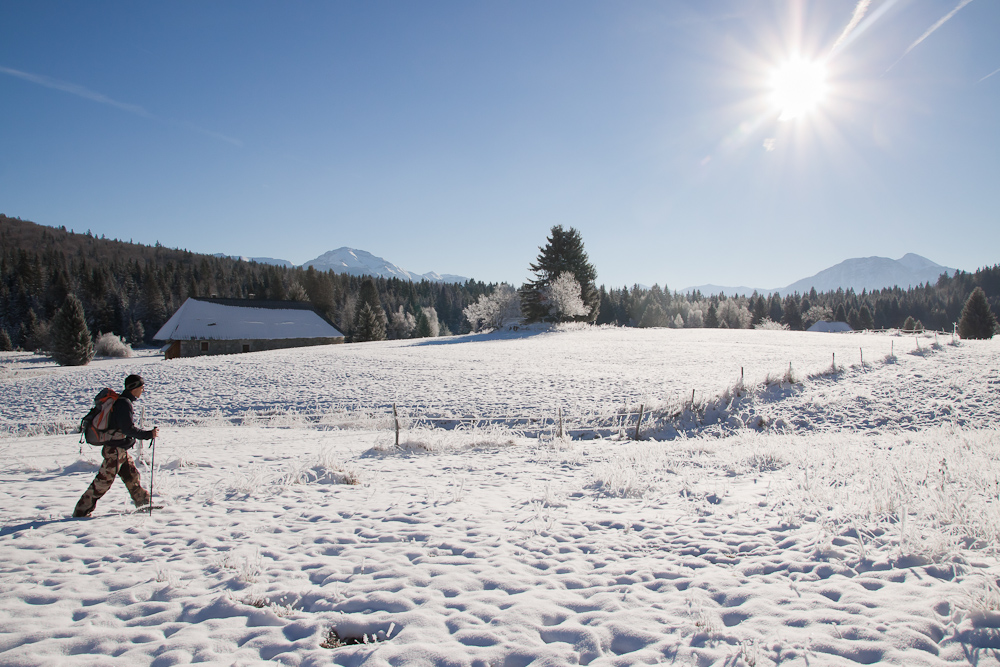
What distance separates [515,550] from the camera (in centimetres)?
562

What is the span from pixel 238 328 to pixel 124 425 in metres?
47.3

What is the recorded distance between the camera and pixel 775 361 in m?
24.9

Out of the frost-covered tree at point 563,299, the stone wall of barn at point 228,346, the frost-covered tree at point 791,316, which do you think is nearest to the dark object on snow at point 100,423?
the stone wall of barn at point 228,346

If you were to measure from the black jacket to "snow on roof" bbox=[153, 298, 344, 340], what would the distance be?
45.8m

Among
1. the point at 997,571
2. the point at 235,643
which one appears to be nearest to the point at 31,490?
the point at 235,643

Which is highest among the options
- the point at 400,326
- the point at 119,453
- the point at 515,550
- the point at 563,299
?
the point at 563,299

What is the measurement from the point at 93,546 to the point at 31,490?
4.00m

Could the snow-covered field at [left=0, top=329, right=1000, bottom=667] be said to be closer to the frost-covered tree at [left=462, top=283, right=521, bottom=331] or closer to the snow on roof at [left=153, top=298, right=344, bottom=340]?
the snow on roof at [left=153, top=298, right=344, bottom=340]

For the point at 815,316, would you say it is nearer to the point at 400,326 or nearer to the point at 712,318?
the point at 712,318

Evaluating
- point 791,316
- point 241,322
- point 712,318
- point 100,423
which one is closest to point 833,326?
point 791,316

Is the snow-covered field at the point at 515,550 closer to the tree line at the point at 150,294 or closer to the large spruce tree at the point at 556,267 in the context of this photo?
the large spruce tree at the point at 556,267

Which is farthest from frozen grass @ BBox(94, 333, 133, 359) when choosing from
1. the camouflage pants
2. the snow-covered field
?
the camouflage pants

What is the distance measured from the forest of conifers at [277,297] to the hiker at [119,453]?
7484 centimetres

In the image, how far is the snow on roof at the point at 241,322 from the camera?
46.0 m
